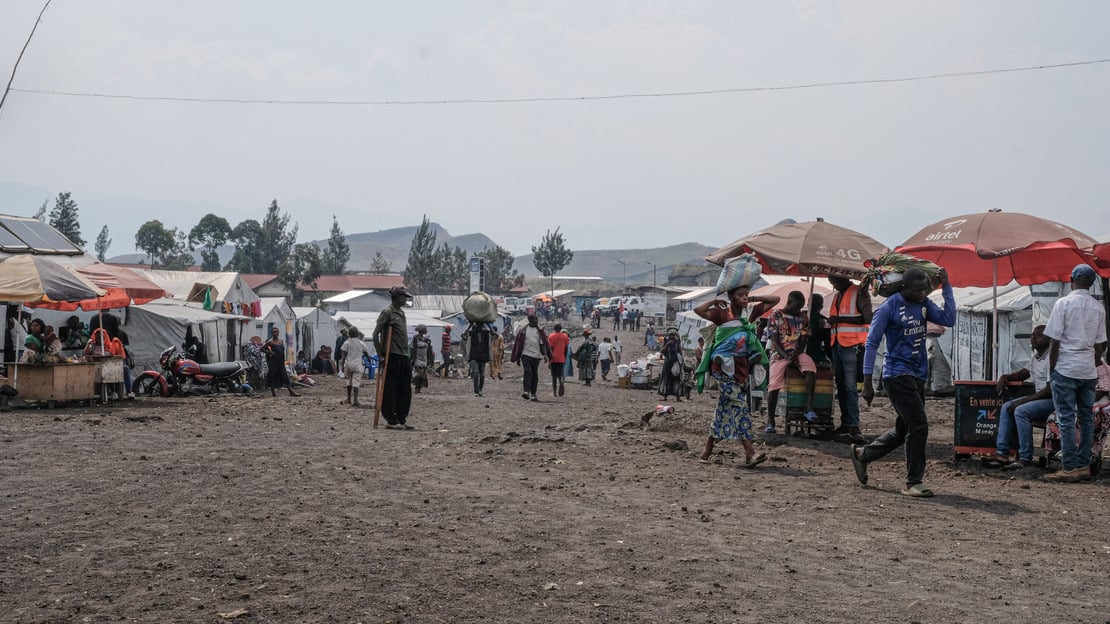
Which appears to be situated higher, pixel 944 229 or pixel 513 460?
pixel 944 229

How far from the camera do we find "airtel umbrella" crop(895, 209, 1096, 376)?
9523 millimetres

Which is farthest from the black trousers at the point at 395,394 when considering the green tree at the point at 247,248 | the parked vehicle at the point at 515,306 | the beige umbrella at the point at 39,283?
the green tree at the point at 247,248

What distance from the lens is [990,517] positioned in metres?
6.92

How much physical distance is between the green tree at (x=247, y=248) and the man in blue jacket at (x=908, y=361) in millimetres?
121201

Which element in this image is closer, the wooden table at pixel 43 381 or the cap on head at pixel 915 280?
the cap on head at pixel 915 280

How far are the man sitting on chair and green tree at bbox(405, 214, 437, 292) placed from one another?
112896mm

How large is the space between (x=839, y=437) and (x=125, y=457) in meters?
7.05

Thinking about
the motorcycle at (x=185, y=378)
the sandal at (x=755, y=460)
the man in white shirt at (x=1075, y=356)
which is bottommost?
the motorcycle at (x=185, y=378)

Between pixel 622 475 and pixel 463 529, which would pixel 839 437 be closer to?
pixel 622 475

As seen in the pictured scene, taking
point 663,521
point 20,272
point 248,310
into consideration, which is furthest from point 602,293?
point 663,521

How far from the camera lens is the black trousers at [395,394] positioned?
43.9 ft

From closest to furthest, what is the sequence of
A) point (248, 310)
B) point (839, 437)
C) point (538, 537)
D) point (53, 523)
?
point (538, 537)
point (53, 523)
point (839, 437)
point (248, 310)

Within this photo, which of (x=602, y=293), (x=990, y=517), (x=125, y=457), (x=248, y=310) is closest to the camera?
(x=990, y=517)

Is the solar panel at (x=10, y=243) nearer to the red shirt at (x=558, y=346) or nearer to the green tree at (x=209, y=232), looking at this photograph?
the red shirt at (x=558, y=346)
